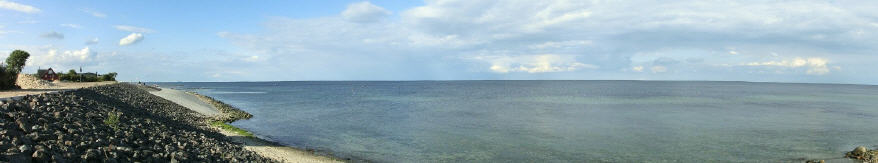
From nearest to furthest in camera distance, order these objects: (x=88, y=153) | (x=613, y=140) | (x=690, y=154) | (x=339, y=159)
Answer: (x=88, y=153) → (x=339, y=159) → (x=690, y=154) → (x=613, y=140)

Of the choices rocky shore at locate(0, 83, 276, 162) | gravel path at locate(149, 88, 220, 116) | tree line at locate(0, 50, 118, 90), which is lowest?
gravel path at locate(149, 88, 220, 116)

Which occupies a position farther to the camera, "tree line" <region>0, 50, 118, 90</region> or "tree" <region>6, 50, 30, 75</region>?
"tree" <region>6, 50, 30, 75</region>

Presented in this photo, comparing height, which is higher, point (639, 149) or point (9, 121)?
point (9, 121)

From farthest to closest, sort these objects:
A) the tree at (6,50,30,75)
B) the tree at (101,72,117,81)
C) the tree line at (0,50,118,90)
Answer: the tree at (101,72,117,81) → the tree at (6,50,30,75) → the tree line at (0,50,118,90)

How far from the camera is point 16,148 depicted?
11.5 meters

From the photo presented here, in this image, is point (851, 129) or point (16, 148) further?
point (851, 129)

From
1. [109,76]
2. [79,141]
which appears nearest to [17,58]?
[109,76]

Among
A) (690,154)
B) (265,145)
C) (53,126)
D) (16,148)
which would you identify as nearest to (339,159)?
(265,145)

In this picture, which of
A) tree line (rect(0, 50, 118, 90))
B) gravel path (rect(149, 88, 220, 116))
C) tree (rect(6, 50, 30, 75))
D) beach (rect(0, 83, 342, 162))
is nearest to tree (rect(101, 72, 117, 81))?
tree line (rect(0, 50, 118, 90))

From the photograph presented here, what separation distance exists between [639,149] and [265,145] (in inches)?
987

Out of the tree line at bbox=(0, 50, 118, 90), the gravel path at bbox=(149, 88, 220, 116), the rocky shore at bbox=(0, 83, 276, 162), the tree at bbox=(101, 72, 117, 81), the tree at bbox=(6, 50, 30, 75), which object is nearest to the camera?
the rocky shore at bbox=(0, 83, 276, 162)

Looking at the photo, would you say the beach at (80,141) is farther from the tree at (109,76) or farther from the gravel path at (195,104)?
the tree at (109,76)

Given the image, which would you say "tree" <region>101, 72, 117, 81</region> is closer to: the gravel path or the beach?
the gravel path

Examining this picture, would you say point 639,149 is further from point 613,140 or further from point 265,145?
point 265,145
